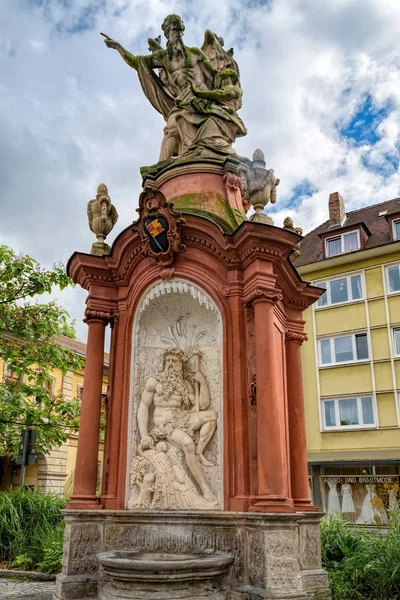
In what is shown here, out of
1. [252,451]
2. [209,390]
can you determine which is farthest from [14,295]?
[252,451]

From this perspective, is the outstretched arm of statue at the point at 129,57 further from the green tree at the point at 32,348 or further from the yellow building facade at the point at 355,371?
the yellow building facade at the point at 355,371

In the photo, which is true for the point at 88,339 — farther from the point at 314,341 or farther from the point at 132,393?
the point at 314,341

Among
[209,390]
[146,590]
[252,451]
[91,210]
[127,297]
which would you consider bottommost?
[146,590]

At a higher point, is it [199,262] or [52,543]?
[199,262]

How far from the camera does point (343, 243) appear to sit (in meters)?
23.5

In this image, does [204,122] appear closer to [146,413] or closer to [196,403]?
[196,403]

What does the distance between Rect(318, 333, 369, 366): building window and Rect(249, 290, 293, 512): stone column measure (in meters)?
15.4

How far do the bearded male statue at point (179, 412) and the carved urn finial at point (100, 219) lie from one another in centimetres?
200

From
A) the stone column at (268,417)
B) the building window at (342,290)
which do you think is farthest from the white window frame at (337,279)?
Answer: the stone column at (268,417)

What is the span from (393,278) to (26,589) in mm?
17443

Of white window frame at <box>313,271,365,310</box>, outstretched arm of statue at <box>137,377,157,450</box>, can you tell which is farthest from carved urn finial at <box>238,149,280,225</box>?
white window frame at <box>313,271,365,310</box>

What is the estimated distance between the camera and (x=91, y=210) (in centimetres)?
857

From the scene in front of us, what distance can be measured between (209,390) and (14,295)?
22.6 ft

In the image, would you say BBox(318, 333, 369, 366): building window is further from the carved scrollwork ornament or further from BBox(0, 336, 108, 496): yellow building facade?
the carved scrollwork ornament
